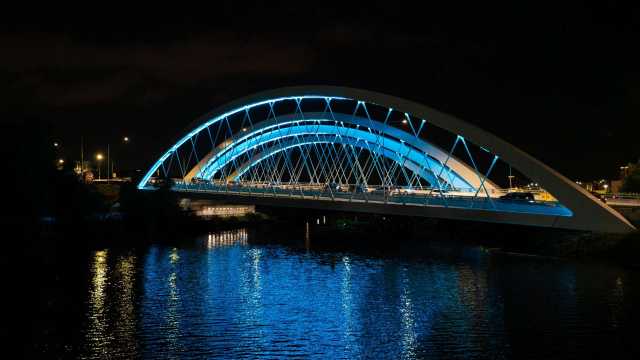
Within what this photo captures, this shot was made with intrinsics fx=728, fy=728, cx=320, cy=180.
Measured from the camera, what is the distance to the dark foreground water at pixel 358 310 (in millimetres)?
22031

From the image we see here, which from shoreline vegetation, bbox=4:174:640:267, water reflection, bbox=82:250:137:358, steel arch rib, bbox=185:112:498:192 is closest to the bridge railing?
steel arch rib, bbox=185:112:498:192

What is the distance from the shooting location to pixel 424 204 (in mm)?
36812

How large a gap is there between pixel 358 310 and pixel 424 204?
10984mm

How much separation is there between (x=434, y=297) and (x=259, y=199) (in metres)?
20.6

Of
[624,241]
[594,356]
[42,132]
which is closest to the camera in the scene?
[594,356]

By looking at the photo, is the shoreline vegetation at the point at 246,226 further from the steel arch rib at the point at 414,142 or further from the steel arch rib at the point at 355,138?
the steel arch rib at the point at 355,138

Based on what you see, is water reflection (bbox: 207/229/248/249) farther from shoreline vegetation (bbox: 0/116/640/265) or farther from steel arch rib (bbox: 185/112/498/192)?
steel arch rib (bbox: 185/112/498/192)

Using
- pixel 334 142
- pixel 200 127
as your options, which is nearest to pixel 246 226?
pixel 200 127

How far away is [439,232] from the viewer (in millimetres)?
55969

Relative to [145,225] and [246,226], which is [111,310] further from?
[246,226]

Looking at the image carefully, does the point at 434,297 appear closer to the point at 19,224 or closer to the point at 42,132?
the point at 19,224

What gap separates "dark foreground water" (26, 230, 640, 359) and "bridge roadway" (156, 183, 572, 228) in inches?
103

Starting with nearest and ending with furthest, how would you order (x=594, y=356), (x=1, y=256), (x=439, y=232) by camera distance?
(x=594, y=356), (x=1, y=256), (x=439, y=232)

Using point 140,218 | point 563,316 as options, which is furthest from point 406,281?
point 140,218
